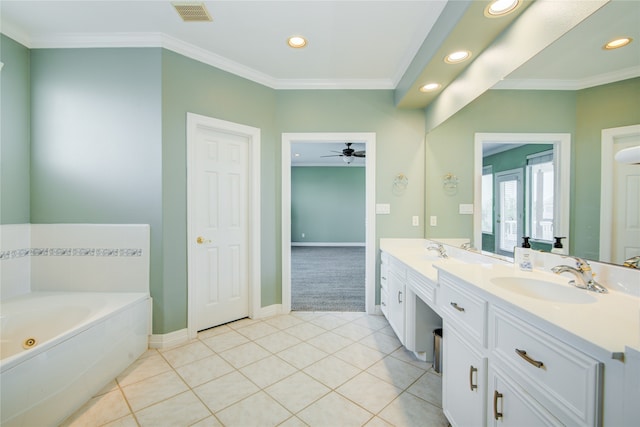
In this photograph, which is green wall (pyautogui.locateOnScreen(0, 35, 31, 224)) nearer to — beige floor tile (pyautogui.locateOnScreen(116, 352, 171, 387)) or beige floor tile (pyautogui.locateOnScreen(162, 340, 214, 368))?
beige floor tile (pyautogui.locateOnScreen(116, 352, 171, 387))

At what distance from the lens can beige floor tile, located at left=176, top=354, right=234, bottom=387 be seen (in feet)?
6.17

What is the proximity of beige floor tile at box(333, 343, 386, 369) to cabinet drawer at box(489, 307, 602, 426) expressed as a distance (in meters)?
1.26

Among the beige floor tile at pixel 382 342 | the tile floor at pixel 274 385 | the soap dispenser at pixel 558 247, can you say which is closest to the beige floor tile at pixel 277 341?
the tile floor at pixel 274 385

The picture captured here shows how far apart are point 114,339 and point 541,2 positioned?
134 inches

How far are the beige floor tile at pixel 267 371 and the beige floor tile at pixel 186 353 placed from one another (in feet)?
1.52

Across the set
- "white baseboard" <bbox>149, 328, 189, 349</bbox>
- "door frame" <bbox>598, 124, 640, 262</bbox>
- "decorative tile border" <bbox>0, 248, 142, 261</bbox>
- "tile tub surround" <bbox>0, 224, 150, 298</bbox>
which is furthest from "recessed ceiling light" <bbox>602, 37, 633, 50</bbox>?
"white baseboard" <bbox>149, 328, 189, 349</bbox>

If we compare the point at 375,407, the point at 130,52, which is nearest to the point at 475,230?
the point at 375,407

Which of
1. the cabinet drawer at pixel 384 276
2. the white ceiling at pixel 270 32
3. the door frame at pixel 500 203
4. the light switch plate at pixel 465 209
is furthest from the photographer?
the cabinet drawer at pixel 384 276

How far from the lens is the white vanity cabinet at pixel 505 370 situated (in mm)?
726

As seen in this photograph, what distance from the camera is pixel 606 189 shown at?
116 centimetres

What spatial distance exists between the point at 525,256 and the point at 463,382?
0.84m

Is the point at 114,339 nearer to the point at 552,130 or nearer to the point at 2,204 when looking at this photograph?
the point at 2,204

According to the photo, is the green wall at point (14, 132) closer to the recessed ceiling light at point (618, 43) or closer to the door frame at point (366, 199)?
the door frame at point (366, 199)

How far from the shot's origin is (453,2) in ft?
5.44
